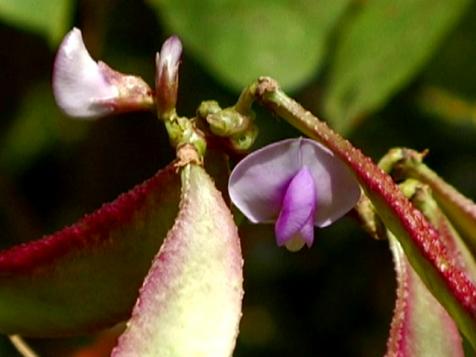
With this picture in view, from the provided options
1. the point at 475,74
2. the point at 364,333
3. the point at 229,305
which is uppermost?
the point at 475,74

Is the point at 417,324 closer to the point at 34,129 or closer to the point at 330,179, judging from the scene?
the point at 330,179

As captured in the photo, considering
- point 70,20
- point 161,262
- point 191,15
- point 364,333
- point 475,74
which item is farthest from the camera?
point 364,333

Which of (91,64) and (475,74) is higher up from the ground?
(475,74)

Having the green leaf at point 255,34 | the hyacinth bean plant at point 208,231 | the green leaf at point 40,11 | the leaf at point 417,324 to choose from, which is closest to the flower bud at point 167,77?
the hyacinth bean plant at point 208,231

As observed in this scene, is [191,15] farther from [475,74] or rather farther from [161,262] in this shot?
[161,262]

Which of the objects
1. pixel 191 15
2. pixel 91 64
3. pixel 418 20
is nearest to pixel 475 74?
pixel 418 20

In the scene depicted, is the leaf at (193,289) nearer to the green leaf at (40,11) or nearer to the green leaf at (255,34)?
the green leaf at (40,11)

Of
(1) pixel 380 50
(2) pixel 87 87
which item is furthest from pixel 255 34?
(2) pixel 87 87
